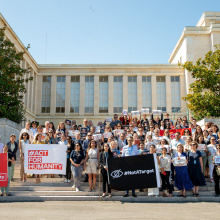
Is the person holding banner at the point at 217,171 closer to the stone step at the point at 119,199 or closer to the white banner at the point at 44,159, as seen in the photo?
the stone step at the point at 119,199

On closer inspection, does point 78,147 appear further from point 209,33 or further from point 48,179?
point 209,33

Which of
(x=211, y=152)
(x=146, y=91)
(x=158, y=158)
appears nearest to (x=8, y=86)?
(x=158, y=158)

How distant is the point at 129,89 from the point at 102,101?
4.70 meters

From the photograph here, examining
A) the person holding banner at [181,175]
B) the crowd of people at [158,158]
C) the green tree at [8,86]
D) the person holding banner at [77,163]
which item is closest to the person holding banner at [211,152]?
the crowd of people at [158,158]

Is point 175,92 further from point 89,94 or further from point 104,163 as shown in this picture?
point 104,163

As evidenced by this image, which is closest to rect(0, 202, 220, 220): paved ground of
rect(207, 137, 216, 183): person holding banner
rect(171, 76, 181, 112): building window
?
rect(207, 137, 216, 183): person holding banner

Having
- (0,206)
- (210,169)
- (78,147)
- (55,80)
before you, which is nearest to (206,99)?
(210,169)

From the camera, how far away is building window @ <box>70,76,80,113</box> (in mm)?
49906

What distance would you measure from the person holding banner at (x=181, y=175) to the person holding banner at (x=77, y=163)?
3.36 meters

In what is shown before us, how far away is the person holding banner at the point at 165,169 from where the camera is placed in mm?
10852

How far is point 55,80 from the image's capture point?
49.9m

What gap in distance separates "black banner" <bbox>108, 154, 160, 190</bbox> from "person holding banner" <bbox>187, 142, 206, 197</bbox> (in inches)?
50.8

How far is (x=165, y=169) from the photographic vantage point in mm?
10969

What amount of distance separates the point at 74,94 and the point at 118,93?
23.1 ft
